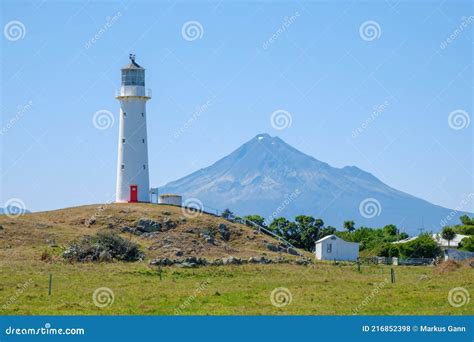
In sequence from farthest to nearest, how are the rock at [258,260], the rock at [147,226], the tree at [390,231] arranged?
the tree at [390,231]
the rock at [147,226]
the rock at [258,260]

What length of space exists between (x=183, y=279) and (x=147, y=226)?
20550 millimetres

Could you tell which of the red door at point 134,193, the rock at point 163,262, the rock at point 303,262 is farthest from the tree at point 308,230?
the rock at point 163,262

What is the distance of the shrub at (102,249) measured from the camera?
51.4 metres

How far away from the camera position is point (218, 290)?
37.4 metres

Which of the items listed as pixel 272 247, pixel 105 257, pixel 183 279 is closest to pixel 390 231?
pixel 272 247

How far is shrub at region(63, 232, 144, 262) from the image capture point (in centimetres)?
5141

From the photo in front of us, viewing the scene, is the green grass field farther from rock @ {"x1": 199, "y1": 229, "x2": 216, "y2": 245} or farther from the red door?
the red door

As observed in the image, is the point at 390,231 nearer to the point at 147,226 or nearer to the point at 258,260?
the point at 147,226

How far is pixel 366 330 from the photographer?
2670cm

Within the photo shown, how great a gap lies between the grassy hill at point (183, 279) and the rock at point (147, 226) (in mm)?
708

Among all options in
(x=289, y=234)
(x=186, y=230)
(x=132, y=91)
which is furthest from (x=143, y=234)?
(x=289, y=234)

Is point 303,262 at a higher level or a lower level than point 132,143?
lower

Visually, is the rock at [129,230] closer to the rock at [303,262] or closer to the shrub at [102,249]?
the shrub at [102,249]

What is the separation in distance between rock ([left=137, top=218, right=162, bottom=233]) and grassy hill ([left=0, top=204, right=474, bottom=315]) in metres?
0.71
